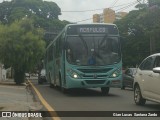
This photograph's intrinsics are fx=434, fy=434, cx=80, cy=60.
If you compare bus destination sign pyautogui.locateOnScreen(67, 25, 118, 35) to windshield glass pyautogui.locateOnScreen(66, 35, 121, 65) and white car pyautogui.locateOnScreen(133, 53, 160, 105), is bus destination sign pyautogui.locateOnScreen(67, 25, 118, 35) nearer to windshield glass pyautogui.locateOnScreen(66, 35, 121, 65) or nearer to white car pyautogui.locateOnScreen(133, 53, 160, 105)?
windshield glass pyautogui.locateOnScreen(66, 35, 121, 65)

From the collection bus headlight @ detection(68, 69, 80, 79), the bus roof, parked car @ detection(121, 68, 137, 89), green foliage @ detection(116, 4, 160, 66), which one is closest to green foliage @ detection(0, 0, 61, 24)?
green foliage @ detection(116, 4, 160, 66)

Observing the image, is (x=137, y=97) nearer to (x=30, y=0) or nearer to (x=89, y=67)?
(x=89, y=67)

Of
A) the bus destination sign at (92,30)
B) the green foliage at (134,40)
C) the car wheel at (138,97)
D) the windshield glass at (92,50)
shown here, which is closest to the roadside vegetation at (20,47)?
the green foliage at (134,40)

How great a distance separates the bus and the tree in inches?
553

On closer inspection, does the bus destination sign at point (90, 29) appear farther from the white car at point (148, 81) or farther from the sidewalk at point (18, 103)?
the white car at point (148, 81)

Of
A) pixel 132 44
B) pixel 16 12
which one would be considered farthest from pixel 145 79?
pixel 16 12

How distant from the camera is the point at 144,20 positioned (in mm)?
40406

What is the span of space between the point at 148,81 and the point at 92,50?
6.53 m

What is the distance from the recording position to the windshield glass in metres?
20.2

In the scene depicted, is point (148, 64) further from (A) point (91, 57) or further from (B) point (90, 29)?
(B) point (90, 29)

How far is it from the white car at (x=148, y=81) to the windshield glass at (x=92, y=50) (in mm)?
4722

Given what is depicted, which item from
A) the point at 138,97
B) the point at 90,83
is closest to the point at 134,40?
the point at 90,83

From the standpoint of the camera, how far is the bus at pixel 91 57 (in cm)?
2003

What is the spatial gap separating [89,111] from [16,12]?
5268 centimetres
